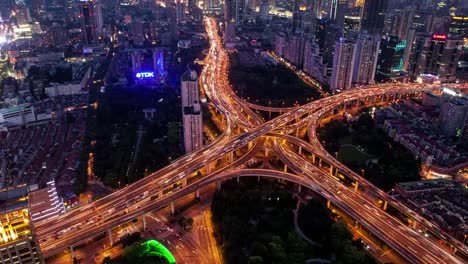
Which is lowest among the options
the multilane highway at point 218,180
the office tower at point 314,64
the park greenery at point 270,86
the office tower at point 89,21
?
the multilane highway at point 218,180

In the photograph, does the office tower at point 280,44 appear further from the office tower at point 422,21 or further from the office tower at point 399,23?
the office tower at point 422,21

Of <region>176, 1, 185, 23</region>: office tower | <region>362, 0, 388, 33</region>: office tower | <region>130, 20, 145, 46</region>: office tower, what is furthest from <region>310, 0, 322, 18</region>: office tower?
<region>130, 20, 145, 46</region>: office tower

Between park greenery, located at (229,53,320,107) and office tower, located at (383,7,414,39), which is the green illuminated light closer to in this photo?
park greenery, located at (229,53,320,107)

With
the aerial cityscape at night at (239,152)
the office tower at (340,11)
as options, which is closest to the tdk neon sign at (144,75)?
the aerial cityscape at night at (239,152)

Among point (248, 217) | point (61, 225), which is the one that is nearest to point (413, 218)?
point (248, 217)

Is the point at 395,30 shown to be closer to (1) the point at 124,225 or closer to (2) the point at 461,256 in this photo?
(2) the point at 461,256
